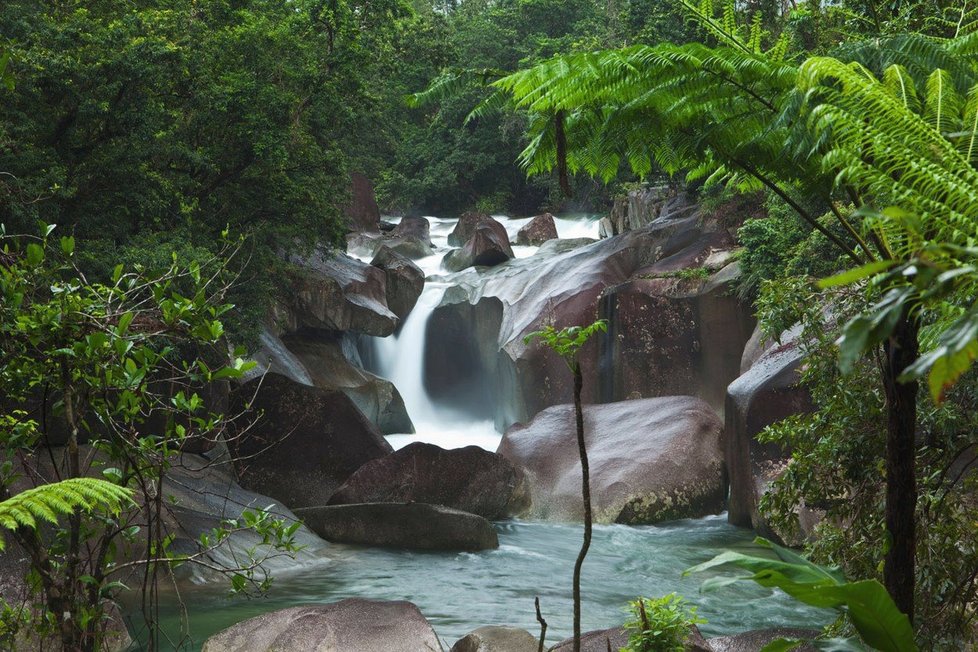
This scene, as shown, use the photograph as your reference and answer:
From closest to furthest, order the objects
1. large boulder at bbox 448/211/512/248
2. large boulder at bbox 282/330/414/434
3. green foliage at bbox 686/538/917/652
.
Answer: green foliage at bbox 686/538/917/652 → large boulder at bbox 282/330/414/434 → large boulder at bbox 448/211/512/248

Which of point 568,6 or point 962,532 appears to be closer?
point 962,532

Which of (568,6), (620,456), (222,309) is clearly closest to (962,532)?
(222,309)

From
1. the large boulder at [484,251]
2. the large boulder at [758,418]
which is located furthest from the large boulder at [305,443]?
the large boulder at [484,251]

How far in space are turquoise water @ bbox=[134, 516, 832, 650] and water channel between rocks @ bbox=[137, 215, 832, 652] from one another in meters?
0.01

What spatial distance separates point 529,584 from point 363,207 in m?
20.0

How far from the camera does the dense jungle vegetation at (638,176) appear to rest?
3.03 meters

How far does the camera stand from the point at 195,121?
1386cm

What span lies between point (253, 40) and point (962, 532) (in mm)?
13167

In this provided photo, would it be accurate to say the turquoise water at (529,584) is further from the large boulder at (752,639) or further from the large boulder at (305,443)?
the large boulder at (305,443)

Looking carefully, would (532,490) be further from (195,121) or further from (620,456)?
(195,121)

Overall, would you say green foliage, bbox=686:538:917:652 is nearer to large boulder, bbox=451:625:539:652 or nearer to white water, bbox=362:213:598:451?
large boulder, bbox=451:625:539:652

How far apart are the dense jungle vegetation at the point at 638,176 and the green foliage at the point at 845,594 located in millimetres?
601

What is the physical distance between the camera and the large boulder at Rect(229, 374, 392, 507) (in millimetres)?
12664

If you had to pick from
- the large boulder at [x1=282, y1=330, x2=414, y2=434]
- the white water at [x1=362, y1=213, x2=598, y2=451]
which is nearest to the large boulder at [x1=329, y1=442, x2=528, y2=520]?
the white water at [x1=362, y1=213, x2=598, y2=451]
